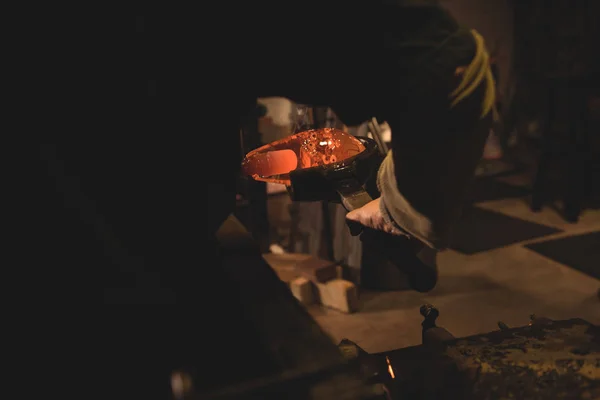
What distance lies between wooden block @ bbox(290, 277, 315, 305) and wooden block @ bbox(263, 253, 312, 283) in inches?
1.9

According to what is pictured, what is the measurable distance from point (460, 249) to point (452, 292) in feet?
2.04

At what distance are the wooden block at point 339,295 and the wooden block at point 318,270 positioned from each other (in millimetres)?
45

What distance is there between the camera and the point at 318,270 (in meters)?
2.96

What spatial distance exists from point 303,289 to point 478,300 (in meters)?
0.89

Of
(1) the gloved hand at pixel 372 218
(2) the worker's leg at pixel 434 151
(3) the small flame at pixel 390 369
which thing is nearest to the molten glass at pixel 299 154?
(1) the gloved hand at pixel 372 218

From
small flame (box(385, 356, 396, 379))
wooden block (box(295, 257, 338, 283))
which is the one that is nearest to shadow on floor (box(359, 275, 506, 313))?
wooden block (box(295, 257, 338, 283))

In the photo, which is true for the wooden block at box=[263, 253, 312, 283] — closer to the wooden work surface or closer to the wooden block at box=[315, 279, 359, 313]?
the wooden block at box=[315, 279, 359, 313]

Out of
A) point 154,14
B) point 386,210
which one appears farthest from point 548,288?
point 154,14

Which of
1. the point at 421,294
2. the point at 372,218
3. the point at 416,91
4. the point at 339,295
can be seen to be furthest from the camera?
the point at 421,294

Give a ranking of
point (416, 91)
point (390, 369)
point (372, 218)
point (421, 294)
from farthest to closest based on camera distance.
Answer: point (421, 294) < point (390, 369) < point (372, 218) < point (416, 91)

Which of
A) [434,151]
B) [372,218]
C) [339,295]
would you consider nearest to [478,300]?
[339,295]

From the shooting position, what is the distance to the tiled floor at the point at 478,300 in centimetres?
264

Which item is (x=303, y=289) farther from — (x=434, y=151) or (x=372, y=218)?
(x=434, y=151)

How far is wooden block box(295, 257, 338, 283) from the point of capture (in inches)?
117
